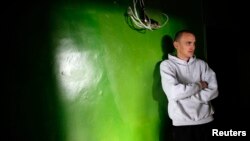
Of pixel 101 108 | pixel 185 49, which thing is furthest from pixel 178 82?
pixel 101 108

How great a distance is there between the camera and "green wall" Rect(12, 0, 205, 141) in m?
2.03

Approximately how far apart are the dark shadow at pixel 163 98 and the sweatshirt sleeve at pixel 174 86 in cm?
27

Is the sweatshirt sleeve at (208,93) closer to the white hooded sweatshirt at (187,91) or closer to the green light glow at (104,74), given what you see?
the white hooded sweatshirt at (187,91)

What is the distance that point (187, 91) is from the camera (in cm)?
225

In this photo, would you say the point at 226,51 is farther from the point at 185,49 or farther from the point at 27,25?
the point at 27,25

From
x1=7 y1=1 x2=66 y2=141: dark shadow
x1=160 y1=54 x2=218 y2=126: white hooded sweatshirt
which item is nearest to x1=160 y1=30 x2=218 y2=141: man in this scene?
x1=160 y1=54 x2=218 y2=126: white hooded sweatshirt

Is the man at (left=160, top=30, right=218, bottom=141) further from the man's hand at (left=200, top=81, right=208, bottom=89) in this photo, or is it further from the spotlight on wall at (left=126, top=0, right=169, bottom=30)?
the spotlight on wall at (left=126, top=0, right=169, bottom=30)

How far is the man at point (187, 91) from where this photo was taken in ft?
7.62

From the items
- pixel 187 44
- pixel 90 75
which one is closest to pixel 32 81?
pixel 90 75

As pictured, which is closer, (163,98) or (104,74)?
(104,74)

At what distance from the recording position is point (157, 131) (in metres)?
2.66

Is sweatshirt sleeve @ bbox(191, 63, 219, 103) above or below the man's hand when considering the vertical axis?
below

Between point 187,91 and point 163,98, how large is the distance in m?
0.52

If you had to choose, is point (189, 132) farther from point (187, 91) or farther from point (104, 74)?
point (104, 74)
